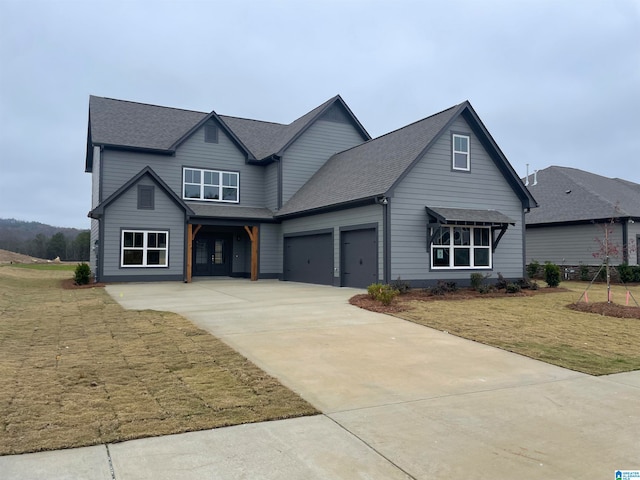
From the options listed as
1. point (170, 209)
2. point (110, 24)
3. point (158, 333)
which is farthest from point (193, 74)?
point (158, 333)

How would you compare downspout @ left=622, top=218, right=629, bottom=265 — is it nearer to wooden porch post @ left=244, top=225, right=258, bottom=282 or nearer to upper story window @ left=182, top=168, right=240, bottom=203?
wooden porch post @ left=244, top=225, right=258, bottom=282

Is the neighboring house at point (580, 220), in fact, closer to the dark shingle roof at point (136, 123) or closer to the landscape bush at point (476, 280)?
the landscape bush at point (476, 280)

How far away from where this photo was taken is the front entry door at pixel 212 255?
25.5 meters

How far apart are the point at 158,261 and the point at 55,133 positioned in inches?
1578

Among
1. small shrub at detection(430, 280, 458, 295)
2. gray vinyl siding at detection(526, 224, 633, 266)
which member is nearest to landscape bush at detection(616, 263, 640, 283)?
gray vinyl siding at detection(526, 224, 633, 266)

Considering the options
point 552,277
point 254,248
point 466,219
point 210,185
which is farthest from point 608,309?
point 210,185

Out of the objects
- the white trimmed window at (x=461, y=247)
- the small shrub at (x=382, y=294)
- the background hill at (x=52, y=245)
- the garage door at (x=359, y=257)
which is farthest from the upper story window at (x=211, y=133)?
the background hill at (x=52, y=245)

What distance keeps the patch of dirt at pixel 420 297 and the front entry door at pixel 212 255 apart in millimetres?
13481

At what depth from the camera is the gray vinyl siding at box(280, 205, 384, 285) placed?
1614 cm

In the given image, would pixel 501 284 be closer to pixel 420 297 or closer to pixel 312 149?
pixel 420 297

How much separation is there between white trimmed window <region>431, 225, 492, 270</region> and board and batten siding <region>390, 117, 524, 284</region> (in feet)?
1.11

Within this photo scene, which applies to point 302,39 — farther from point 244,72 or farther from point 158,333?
point 158,333

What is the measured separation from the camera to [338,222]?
61.1 feet

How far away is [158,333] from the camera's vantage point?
8.39 m
